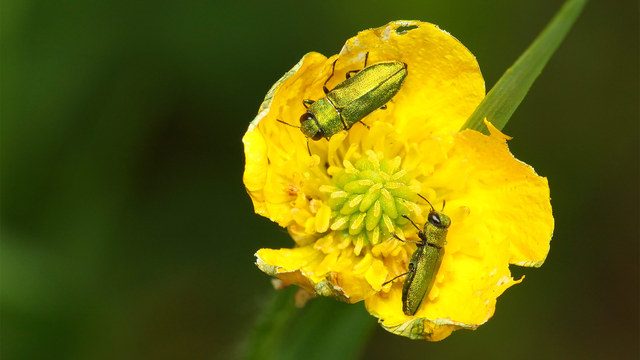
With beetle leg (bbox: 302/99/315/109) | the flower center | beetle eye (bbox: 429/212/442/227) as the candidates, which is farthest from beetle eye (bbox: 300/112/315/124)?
beetle eye (bbox: 429/212/442/227)

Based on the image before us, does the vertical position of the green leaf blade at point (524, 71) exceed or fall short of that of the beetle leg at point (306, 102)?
it falls short

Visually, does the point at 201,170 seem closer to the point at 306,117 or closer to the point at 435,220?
the point at 306,117

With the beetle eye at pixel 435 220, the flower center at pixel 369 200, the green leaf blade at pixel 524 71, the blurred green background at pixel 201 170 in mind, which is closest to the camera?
the green leaf blade at pixel 524 71

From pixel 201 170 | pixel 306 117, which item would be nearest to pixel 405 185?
pixel 306 117

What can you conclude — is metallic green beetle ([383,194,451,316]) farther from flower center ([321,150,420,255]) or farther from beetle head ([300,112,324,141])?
beetle head ([300,112,324,141])

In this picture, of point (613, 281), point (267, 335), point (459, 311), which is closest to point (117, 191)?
point (267, 335)

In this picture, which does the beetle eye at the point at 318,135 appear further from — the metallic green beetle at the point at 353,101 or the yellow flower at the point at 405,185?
the yellow flower at the point at 405,185

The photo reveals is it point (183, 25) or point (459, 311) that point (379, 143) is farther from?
point (183, 25)

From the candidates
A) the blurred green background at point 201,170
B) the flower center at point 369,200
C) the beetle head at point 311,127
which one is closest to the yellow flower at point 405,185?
the flower center at point 369,200

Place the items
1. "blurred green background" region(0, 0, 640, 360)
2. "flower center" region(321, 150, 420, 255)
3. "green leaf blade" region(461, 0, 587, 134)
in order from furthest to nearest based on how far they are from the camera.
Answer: "blurred green background" region(0, 0, 640, 360), "flower center" region(321, 150, 420, 255), "green leaf blade" region(461, 0, 587, 134)
